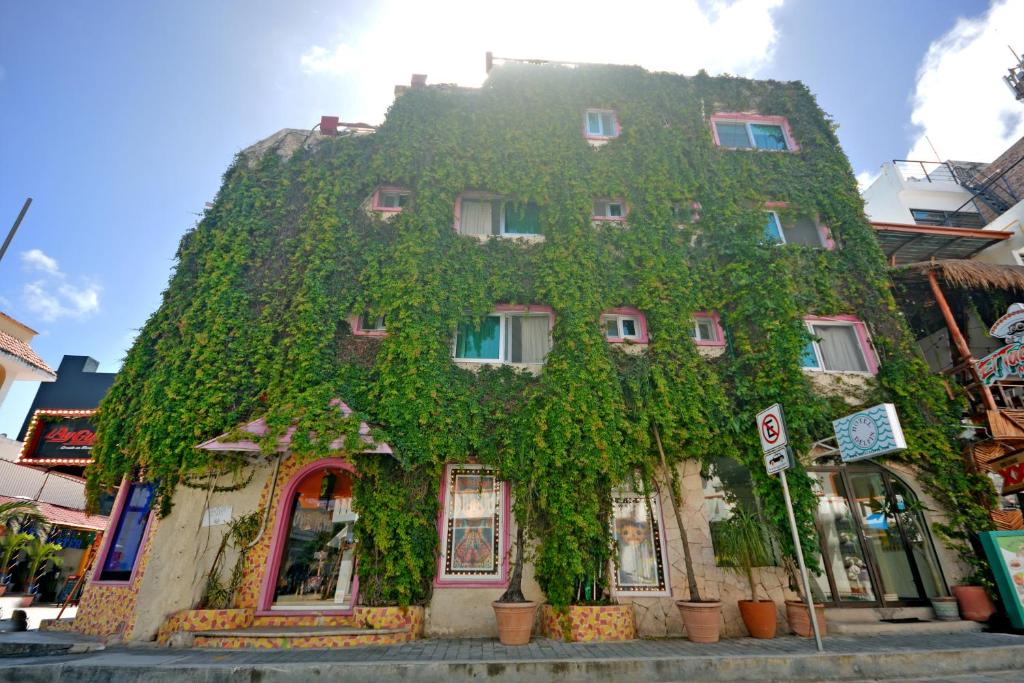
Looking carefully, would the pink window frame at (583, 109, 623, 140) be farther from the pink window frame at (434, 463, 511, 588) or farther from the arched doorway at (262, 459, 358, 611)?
the arched doorway at (262, 459, 358, 611)

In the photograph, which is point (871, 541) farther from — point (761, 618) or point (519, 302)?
point (519, 302)

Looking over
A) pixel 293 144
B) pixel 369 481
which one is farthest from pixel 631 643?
pixel 293 144

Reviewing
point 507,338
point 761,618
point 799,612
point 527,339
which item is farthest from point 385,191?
point 799,612

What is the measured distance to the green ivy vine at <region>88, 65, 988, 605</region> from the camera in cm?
899

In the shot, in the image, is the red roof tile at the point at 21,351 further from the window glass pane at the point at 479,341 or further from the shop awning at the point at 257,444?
the window glass pane at the point at 479,341

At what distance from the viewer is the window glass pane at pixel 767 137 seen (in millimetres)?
15047

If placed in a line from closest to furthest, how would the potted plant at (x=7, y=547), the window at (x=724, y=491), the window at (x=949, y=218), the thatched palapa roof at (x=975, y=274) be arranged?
the window at (x=724, y=491), the thatched palapa roof at (x=975, y=274), the potted plant at (x=7, y=547), the window at (x=949, y=218)

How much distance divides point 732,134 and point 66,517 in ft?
91.0

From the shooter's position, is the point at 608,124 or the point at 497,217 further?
the point at 608,124

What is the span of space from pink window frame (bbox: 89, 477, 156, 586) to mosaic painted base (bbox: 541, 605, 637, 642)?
8.39m

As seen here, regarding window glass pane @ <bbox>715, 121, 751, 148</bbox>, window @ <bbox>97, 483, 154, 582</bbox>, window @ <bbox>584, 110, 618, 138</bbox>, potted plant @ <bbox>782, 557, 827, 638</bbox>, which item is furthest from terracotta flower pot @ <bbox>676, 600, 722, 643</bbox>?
window glass pane @ <bbox>715, 121, 751, 148</bbox>

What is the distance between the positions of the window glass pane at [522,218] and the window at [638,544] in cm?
741

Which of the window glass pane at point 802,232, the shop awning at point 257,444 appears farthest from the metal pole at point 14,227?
the window glass pane at point 802,232

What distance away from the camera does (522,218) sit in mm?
12875
